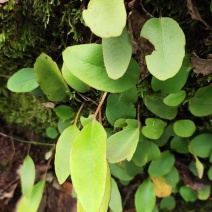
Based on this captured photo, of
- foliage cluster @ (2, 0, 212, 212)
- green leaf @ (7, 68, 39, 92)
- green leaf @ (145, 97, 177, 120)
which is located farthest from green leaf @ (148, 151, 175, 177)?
green leaf @ (7, 68, 39, 92)

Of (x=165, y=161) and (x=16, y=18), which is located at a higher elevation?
(x=16, y=18)

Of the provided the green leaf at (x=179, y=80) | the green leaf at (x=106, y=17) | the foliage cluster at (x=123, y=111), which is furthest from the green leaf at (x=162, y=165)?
the green leaf at (x=106, y=17)

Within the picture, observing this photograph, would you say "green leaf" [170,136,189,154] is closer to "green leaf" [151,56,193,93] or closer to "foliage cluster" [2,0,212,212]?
"foliage cluster" [2,0,212,212]

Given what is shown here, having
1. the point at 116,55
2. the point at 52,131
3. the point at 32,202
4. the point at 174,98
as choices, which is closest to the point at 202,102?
the point at 174,98

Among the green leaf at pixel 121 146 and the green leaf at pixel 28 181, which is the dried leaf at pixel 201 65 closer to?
the green leaf at pixel 121 146

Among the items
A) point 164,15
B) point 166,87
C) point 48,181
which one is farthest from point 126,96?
point 48,181

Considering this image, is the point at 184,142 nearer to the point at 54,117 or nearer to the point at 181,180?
the point at 181,180
